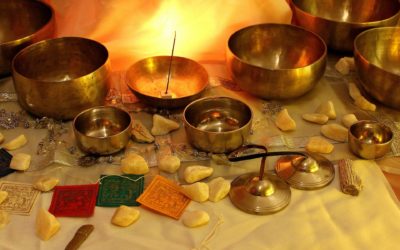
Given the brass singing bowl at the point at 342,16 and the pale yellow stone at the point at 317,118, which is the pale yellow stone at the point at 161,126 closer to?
the pale yellow stone at the point at 317,118

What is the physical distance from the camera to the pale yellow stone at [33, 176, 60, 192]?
3.59 feet

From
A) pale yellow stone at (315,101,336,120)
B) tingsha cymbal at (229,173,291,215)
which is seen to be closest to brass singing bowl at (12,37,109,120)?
tingsha cymbal at (229,173,291,215)

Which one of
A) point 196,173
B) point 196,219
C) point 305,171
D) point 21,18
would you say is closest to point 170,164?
point 196,173

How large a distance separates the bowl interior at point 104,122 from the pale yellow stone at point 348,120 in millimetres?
511

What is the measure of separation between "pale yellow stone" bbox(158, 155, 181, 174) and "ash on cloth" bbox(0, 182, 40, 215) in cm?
26

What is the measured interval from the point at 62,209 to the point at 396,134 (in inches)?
30.5

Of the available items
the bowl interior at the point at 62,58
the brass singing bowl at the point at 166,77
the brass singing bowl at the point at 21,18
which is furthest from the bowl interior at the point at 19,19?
the brass singing bowl at the point at 166,77

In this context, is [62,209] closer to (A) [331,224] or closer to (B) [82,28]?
(A) [331,224]

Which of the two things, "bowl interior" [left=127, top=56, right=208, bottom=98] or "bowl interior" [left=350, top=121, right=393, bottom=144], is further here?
"bowl interior" [left=127, top=56, right=208, bottom=98]

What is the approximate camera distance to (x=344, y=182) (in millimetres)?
1112

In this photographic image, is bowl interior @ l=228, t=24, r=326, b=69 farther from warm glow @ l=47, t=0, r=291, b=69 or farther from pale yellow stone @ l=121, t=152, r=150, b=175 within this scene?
pale yellow stone @ l=121, t=152, r=150, b=175

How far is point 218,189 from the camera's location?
1079 mm

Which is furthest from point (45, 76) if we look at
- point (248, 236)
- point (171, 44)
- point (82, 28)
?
point (248, 236)

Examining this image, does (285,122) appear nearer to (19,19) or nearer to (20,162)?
(20,162)
